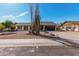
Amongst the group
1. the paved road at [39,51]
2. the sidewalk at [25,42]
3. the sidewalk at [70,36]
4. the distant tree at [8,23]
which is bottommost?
the paved road at [39,51]

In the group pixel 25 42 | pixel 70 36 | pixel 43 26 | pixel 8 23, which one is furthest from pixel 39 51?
pixel 8 23

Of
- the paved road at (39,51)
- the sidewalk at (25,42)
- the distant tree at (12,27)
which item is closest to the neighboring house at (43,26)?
the distant tree at (12,27)

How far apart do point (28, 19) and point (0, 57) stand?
30.8 inches

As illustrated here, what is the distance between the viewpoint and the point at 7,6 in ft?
15.9

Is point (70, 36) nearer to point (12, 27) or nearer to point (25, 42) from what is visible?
point (25, 42)

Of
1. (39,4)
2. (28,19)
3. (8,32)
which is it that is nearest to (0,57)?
(8,32)

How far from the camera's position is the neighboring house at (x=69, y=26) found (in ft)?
16.0

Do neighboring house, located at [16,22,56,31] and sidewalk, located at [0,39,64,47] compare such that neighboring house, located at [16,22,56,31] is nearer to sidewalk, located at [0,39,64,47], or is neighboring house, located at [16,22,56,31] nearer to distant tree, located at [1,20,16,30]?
distant tree, located at [1,20,16,30]

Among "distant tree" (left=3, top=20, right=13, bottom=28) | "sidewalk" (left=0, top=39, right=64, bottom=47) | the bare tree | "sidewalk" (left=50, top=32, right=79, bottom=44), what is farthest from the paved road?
"distant tree" (left=3, top=20, right=13, bottom=28)

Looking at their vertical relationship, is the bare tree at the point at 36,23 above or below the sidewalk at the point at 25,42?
above

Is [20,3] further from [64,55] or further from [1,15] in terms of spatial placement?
[64,55]

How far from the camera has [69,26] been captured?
16.3ft

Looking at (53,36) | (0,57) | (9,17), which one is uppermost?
(9,17)

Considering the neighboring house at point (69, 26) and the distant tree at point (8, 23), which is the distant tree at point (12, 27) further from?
the neighboring house at point (69, 26)
